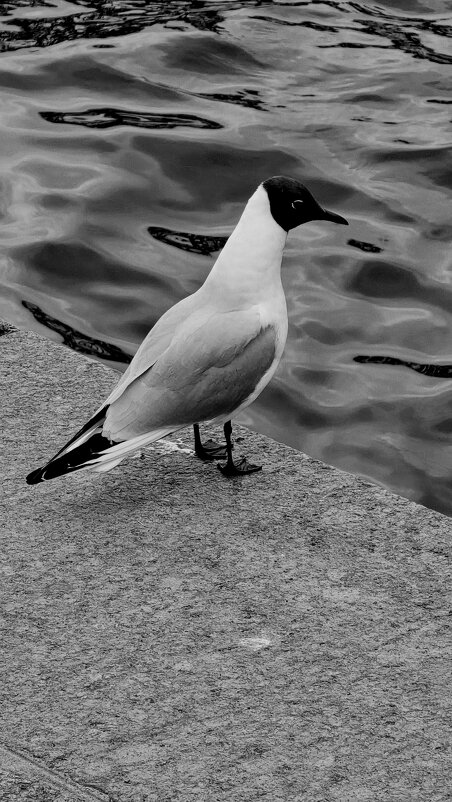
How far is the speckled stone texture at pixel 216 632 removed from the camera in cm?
293

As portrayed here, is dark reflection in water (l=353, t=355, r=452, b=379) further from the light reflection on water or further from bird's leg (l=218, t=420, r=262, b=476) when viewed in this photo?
bird's leg (l=218, t=420, r=262, b=476)

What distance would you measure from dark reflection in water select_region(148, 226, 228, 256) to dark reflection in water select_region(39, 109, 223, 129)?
1.33 meters

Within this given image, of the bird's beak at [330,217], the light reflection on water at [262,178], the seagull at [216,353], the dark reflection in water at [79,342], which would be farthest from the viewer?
the dark reflection in water at [79,342]

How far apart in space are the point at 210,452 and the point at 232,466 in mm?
241

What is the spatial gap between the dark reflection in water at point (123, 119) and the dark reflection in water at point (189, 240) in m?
1.33

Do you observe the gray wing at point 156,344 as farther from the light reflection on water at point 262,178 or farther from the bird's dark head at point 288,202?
the light reflection on water at point 262,178

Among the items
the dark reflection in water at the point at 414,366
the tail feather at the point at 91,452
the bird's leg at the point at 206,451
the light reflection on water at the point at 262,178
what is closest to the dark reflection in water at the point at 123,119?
the light reflection on water at the point at 262,178

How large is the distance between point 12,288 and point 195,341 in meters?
3.12

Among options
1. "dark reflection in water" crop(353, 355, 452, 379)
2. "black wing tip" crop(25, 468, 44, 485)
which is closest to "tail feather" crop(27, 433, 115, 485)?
"black wing tip" crop(25, 468, 44, 485)

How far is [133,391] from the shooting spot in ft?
13.4

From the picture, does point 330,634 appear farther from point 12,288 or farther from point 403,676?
point 12,288

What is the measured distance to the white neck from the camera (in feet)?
13.9

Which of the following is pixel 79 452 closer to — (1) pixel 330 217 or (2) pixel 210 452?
(2) pixel 210 452

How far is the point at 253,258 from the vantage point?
4.26m
